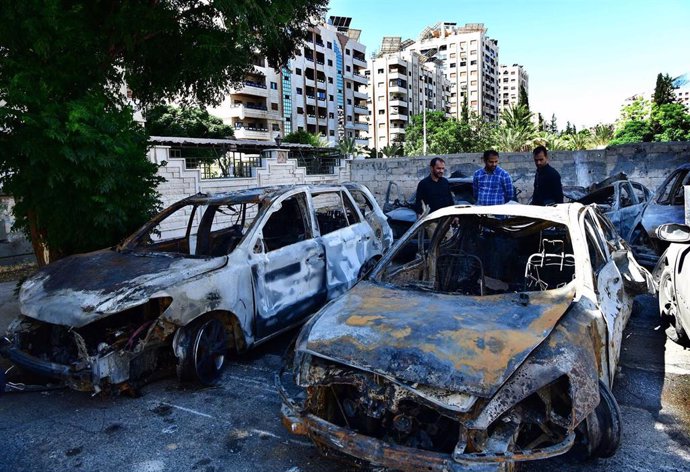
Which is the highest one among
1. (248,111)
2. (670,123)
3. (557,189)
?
(248,111)

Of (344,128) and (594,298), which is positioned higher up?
(344,128)

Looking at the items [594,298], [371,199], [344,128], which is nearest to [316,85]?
[344,128]

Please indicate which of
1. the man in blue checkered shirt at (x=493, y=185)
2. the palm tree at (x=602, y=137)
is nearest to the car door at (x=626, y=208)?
the man in blue checkered shirt at (x=493, y=185)

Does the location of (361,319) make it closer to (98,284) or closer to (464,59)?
(98,284)

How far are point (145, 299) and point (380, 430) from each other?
2.11 m

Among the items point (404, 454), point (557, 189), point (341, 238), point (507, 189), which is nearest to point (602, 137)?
point (557, 189)

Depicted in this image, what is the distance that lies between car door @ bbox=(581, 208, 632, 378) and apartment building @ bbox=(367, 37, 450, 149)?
276 feet

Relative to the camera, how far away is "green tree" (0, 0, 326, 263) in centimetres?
502

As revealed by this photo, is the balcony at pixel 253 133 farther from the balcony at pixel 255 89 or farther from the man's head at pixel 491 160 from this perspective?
the man's head at pixel 491 160

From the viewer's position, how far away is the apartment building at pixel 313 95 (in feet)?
177

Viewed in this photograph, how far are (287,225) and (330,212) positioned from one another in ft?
3.07

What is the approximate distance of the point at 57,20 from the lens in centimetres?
531

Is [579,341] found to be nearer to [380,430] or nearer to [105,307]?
[380,430]

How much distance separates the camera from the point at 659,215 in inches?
277
